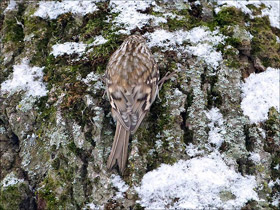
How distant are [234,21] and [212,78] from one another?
2.52ft

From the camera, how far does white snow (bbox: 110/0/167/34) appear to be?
11.1 feet

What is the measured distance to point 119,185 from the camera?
254 cm

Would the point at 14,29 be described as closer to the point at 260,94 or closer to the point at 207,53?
the point at 207,53

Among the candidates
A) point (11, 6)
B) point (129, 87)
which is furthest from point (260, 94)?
point (11, 6)

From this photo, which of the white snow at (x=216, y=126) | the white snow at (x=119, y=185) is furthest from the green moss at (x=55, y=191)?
the white snow at (x=216, y=126)

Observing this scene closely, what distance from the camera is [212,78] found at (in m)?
3.05

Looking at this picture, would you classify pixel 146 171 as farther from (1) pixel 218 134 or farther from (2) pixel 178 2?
(2) pixel 178 2

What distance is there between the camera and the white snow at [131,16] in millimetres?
3398

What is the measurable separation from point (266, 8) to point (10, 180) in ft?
10.2

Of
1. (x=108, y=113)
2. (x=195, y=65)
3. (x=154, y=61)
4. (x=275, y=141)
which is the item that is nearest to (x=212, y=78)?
(x=195, y=65)

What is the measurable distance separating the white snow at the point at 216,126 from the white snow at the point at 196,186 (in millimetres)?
156

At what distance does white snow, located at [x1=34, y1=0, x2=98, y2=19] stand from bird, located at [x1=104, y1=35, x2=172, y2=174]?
0.67 meters

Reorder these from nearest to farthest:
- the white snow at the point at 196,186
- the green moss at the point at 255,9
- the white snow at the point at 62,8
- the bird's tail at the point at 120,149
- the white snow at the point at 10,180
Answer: the white snow at the point at 196,186 → the bird's tail at the point at 120,149 → the white snow at the point at 10,180 → the white snow at the point at 62,8 → the green moss at the point at 255,9

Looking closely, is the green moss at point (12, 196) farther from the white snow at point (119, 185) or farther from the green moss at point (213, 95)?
the green moss at point (213, 95)
